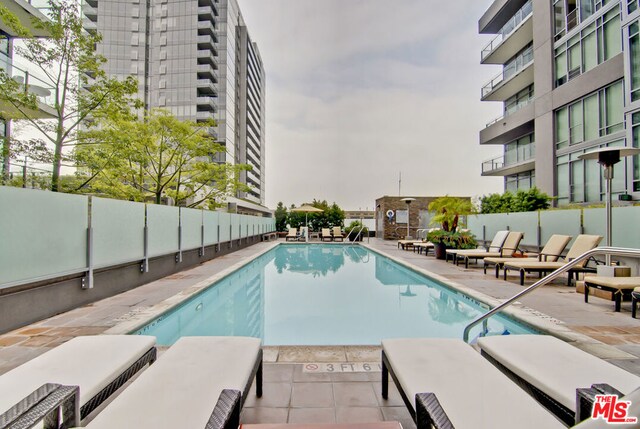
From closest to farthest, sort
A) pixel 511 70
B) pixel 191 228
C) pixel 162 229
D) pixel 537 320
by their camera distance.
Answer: pixel 537 320 < pixel 162 229 < pixel 191 228 < pixel 511 70

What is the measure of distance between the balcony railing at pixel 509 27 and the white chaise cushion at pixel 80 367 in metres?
21.9

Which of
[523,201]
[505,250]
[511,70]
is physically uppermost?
[511,70]

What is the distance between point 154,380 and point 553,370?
234 cm

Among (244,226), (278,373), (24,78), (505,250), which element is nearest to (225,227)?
(244,226)

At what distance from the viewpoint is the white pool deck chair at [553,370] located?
1.74m

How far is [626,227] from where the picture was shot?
647 centimetres

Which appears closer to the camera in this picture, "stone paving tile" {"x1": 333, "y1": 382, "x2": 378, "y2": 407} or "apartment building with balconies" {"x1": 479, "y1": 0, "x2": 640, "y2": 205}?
"stone paving tile" {"x1": 333, "y1": 382, "x2": 378, "y2": 407}

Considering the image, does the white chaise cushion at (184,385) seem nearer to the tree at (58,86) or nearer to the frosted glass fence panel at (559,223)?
the frosted glass fence panel at (559,223)

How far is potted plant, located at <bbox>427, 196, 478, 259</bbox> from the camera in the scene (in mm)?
11203

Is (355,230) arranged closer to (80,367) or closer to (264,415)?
(264,415)

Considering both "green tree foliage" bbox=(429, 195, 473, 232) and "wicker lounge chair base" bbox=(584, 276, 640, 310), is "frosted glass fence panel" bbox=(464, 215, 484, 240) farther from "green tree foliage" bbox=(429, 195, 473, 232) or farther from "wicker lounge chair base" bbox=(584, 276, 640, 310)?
"wicker lounge chair base" bbox=(584, 276, 640, 310)

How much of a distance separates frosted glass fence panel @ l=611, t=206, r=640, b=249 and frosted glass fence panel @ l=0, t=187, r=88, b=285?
972cm

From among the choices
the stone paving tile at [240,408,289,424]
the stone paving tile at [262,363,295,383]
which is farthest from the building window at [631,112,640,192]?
the stone paving tile at [240,408,289,424]

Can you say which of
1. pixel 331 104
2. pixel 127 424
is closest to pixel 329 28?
pixel 331 104
